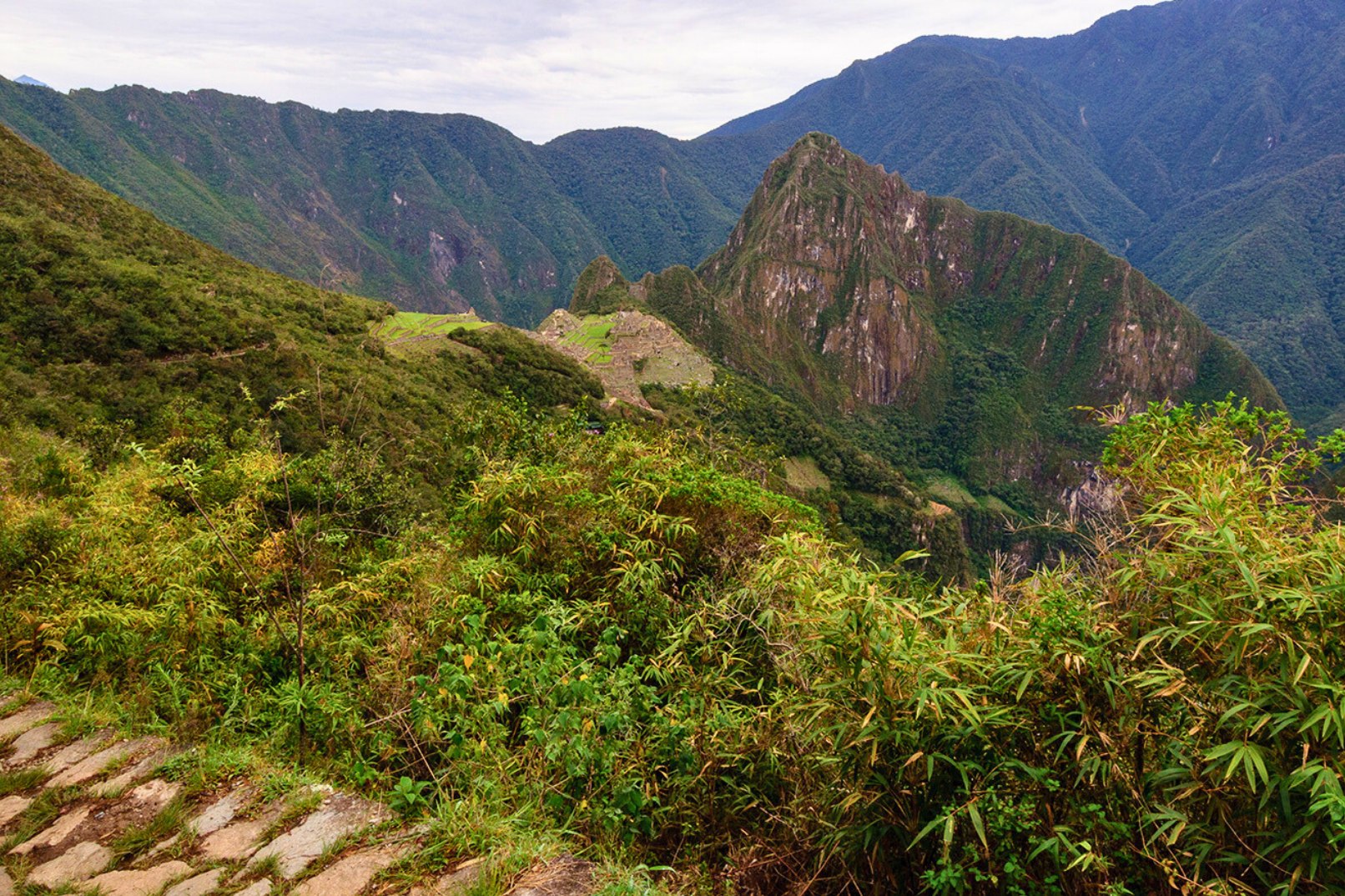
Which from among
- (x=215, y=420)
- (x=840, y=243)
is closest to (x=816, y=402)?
(x=840, y=243)

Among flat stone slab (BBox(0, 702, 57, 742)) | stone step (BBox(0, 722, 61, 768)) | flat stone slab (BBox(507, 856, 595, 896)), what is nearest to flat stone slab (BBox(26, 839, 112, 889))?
stone step (BBox(0, 722, 61, 768))

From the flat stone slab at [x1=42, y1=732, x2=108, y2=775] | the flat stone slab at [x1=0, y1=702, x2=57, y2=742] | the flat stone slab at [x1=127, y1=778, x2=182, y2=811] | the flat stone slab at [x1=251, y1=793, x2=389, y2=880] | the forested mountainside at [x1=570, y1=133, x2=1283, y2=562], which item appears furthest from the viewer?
the forested mountainside at [x1=570, y1=133, x2=1283, y2=562]

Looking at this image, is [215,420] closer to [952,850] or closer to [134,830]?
[134,830]

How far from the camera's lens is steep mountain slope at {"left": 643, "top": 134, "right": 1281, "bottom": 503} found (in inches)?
5266

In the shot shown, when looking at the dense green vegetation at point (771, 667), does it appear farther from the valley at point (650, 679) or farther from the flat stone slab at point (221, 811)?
the flat stone slab at point (221, 811)

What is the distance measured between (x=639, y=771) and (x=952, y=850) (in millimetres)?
1736

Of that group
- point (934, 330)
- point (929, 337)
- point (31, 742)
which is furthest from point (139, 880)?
point (934, 330)

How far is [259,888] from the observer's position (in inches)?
118

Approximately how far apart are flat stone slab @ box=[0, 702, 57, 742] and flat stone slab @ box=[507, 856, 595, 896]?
3648 mm

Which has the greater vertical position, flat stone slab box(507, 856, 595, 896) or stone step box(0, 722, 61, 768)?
stone step box(0, 722, 61, 768)

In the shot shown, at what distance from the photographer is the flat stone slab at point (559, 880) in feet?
9.66

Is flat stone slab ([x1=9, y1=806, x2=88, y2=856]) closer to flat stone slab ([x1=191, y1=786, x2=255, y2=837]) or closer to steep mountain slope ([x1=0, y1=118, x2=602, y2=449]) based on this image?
flat stone slab ([x1=191, y1=786, x2=255, y2=837])

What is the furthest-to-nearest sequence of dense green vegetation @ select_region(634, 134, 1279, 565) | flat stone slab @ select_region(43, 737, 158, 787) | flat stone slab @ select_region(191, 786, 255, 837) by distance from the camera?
dense green vegetation @ select_region(634, 134, 1279, 565) → flat stone slab @ select_region(43, 737, 158, 787) → flat stone slab @ select_region(191, 786, 255, 837)

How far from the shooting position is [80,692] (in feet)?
14.8
